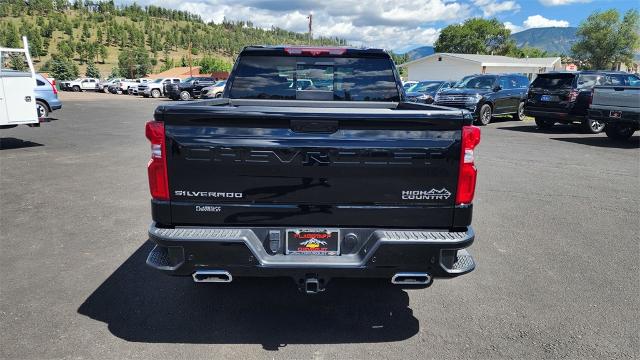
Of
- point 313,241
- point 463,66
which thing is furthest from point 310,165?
point 463,66

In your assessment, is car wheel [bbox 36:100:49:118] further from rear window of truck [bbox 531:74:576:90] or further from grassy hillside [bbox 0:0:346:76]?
grassy hillside [bbox 0:0:346:76]

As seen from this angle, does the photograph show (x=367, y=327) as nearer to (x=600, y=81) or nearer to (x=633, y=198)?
(x=633, y=198)

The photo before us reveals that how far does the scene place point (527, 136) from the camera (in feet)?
Answer: 48.5

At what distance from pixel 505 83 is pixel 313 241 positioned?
17769 mm

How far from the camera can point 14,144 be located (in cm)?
1206

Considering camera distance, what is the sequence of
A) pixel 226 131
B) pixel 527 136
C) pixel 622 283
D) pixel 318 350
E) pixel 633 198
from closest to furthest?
pixel 226 131
pixel 318 350
pixel 622 283
pixel 633 198
pixel 527 136

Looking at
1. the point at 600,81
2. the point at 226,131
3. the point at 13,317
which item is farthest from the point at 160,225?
the point at 600,81

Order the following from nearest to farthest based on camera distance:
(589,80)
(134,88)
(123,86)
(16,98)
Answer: (16,98)
(589,80)
(134,88)
(123,86)

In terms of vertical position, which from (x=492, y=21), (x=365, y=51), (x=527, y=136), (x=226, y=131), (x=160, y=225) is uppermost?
(x=492, y=21)

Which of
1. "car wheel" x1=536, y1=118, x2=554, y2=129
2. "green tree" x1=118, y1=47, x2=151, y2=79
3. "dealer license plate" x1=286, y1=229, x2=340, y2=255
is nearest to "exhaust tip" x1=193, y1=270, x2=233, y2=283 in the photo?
"dealer license plate" x1=286, y1=229, x2=340, y2=255

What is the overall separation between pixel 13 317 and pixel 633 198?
830 centimetres

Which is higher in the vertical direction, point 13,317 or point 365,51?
point 365,51

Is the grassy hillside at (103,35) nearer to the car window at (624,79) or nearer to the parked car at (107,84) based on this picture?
the parked car at (107,84)

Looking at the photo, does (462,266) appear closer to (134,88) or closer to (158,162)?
(158,162)
